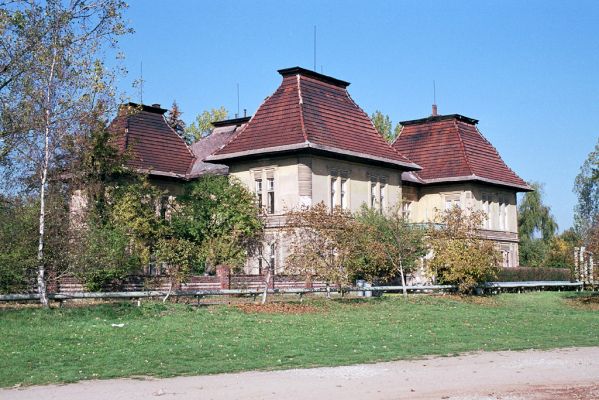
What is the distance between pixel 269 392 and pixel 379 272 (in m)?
26.5

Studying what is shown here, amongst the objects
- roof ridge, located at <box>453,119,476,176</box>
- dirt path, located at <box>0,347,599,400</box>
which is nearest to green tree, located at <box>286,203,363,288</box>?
dirt path, located at <box>0,347,599,400</box>

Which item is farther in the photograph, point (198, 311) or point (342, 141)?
point (342, 141)

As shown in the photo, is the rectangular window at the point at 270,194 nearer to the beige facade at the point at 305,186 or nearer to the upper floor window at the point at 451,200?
the beige facade at the point at 305,186

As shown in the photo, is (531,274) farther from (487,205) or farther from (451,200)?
(451,200)

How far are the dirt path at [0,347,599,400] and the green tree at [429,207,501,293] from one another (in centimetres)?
2206

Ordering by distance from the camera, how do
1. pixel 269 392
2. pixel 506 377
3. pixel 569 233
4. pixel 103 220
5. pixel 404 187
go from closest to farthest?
pixel 269 392 < pixel 506 377 < pixel 103 220 < pixel 404 187 < pixel 569 233

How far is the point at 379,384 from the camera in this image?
13.4 m

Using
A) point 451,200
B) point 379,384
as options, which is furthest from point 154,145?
point 379,384

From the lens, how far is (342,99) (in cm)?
4703

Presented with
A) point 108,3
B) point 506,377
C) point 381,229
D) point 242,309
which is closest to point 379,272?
point 381,229

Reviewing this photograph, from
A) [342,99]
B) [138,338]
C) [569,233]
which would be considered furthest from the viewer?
[569,233]

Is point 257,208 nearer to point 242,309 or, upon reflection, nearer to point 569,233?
point 242,309

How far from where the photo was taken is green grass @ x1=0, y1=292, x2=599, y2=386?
51.3 feet

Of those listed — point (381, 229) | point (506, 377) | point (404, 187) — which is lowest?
point (506, 377)
